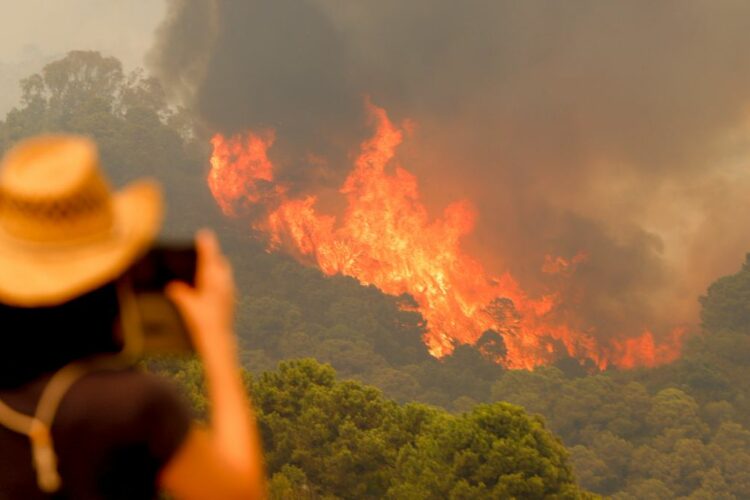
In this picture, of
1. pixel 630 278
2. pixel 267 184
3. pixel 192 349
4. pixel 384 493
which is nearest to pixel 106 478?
→ pixel 192 349

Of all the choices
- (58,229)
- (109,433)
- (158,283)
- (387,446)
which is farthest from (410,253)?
(109,433)

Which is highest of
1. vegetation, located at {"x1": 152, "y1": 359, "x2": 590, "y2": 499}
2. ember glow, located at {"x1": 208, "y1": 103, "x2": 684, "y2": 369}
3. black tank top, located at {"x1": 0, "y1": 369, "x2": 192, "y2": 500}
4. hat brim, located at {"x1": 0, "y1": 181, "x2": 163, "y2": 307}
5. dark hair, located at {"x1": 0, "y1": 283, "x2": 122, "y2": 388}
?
ember glow, located at {"x1": 208, "y1": 103, "x2": 684, "y2": 369}

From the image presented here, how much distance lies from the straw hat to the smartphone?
0.17 ft

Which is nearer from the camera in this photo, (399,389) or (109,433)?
(109,433)

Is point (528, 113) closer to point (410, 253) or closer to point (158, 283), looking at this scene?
point (410, 253)

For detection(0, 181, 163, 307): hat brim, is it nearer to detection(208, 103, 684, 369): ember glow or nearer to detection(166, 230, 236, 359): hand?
detection(166, 230, 236, 359): hand

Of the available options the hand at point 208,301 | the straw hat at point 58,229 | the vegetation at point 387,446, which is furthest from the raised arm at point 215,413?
the vegetation at point 387,446

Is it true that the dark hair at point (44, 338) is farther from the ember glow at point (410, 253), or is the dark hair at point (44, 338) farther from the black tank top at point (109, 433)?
the ember glow at point (410, 253)

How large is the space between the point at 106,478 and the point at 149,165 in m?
119

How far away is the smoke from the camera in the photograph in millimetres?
101438

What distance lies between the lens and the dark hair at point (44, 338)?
183 cm

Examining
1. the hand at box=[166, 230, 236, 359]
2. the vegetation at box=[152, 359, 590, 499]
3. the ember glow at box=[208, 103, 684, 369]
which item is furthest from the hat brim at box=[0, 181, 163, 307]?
the ember glow at box=[208, 103, 684, 369]

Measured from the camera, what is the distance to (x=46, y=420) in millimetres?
1761

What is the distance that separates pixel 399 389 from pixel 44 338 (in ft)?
256
